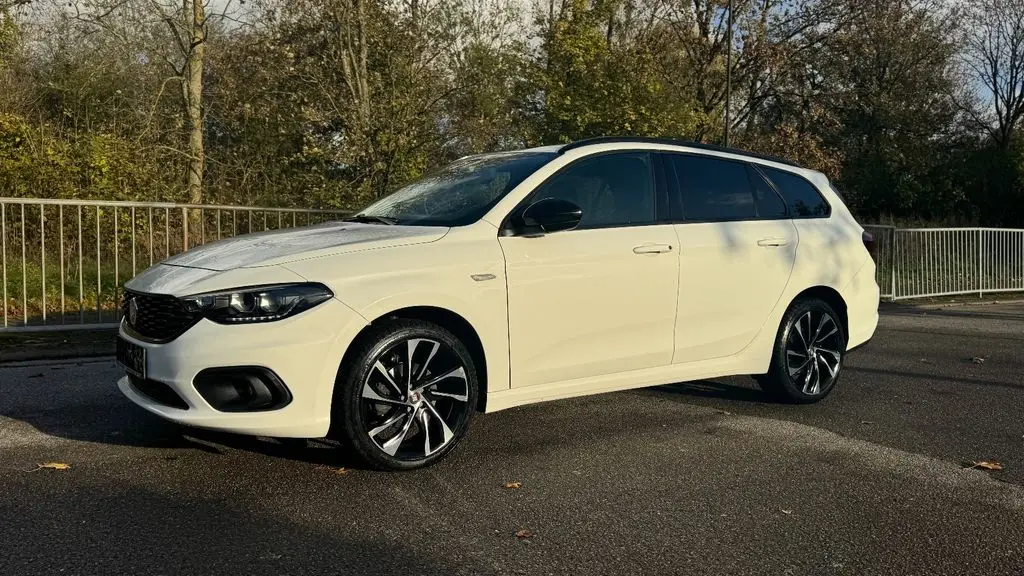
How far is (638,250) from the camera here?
16.7 ft

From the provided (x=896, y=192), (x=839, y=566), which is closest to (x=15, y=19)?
(x=839, y=566)

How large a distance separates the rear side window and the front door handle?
34 centimetres

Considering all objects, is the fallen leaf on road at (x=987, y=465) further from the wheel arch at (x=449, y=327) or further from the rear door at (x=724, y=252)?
the wheel arch at (x=449, y=327)

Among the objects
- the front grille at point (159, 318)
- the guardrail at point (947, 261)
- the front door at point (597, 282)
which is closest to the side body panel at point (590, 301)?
the front door at point (597, 282)

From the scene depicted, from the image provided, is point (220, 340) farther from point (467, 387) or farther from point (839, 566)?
point (839, 566)

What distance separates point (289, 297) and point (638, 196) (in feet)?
7.60

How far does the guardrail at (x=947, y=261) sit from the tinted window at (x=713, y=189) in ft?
30.9

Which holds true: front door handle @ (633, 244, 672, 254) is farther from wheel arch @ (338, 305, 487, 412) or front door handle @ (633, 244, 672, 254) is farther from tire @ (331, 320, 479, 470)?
tire @ (331, 320, 479, 470)

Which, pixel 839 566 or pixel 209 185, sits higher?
pixel 209 185

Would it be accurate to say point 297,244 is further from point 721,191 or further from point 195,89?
point 195,89

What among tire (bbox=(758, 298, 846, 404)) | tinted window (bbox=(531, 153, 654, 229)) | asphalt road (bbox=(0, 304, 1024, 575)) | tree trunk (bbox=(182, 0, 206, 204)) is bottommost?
asphalt road (bbox=(0, 304, 1024, 575))

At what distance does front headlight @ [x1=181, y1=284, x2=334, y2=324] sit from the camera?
12.9ft

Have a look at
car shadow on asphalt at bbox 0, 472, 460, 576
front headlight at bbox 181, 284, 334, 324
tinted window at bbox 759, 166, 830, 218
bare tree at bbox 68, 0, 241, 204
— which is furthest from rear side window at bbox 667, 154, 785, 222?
bare tree at bbox 68, 0, 241, 204

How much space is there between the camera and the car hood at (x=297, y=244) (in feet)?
13.7
